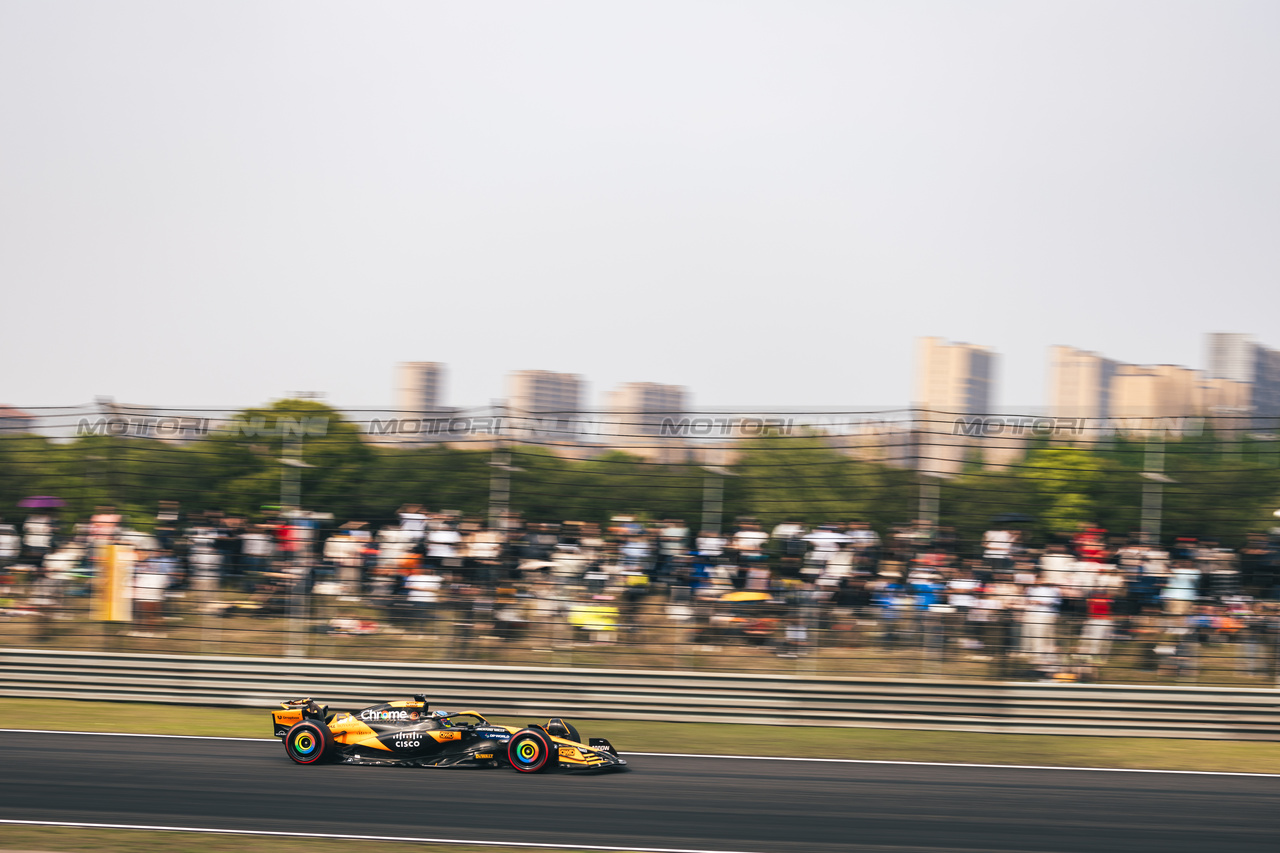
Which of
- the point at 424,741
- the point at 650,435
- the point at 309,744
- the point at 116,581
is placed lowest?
the point at 309,744

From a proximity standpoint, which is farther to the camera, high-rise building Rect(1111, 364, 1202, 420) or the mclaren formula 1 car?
high-rise building Rect(1111, 364, 1202, 420)

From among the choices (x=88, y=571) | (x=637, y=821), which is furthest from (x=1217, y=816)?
(x=88, y=571)

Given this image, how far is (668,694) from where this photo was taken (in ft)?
42.5

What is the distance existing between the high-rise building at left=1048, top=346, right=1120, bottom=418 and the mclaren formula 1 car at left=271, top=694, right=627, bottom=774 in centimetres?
18471

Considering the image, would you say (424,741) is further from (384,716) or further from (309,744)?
(309,744)

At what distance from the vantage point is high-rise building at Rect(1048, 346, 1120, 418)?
7323 inches

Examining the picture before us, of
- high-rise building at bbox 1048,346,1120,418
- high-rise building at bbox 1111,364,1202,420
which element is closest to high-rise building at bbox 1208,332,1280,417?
high-rise building at bbox 1111,364,1202,420

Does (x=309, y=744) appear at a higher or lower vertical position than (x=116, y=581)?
lower

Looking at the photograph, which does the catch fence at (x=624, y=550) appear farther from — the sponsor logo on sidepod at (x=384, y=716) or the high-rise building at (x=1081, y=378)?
the high-rise building at (x=1081, y=378)

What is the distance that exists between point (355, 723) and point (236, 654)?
12.4 ft

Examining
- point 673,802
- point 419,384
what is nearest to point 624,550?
point 673,802

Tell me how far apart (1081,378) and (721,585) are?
189304 millimetres

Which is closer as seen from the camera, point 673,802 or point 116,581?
point 673,802

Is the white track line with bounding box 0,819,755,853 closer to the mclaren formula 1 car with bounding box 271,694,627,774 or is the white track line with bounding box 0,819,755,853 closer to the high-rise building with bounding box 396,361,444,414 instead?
the mclaren formula 1 car with bounding box 271,694,627,774
